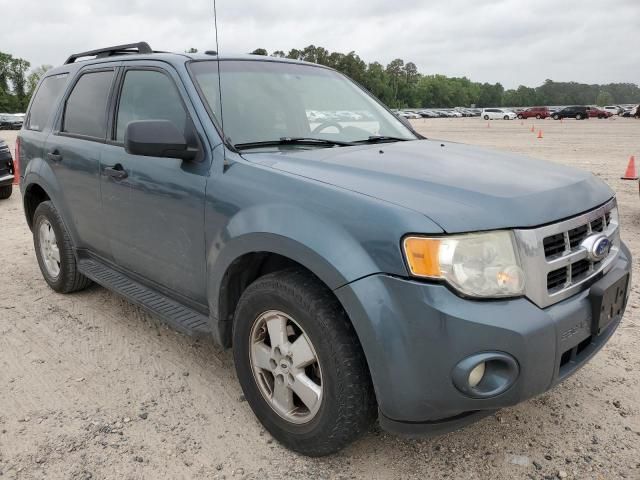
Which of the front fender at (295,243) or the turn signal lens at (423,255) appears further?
the front fender at (295,243)

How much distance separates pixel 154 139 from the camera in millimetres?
2607

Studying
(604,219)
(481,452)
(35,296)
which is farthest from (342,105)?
(35,296)

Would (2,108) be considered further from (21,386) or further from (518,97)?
(518,97)

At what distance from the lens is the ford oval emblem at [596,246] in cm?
223

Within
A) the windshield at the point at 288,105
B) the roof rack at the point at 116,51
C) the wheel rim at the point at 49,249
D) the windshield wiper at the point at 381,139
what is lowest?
the wheel rim at the point at 49,249

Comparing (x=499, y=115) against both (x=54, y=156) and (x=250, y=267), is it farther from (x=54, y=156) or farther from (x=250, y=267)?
(x=250, y=267)

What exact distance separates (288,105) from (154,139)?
2.97 ft

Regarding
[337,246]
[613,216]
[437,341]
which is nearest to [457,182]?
[337,246]

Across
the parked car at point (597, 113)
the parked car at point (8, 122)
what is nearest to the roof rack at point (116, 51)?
the parked car at point (8, 122)

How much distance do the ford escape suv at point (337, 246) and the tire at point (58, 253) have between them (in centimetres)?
63

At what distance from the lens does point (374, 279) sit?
199cm

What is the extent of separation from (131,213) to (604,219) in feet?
8.34

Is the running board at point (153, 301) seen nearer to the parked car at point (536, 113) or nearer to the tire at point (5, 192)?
the tire at point (5, 192)

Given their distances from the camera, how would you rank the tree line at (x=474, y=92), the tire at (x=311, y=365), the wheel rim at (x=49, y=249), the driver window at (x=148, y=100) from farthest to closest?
1. the tree line at (x=474, y=92)
2. the wheel rim at (x=49, y=249)
3. the driver window at (x=148, y=100)
4. the tire at (x=311, y=365)
